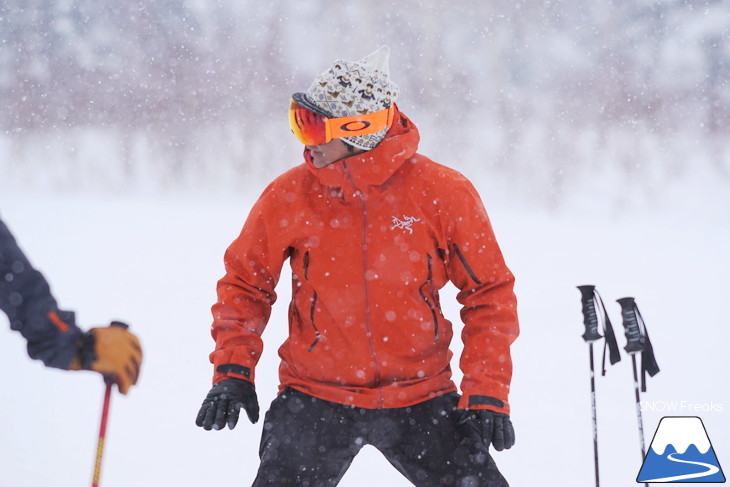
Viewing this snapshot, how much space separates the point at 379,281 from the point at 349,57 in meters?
10.2

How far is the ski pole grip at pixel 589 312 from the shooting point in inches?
96.0

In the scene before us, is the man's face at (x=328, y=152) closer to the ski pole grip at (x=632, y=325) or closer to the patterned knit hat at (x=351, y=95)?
the patterned knit hat at (x=351, y=95)

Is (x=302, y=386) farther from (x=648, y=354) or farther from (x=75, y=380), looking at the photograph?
(x=75, y=380)

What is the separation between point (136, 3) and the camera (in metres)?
11.6

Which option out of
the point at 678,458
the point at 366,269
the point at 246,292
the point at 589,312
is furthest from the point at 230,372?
the point at 678,458

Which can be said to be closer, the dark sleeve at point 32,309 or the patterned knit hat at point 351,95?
the dark sleeve at point 32,309

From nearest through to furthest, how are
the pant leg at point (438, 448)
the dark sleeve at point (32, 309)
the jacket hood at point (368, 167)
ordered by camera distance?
1. the dark sleeve at point (32, 309)
2. the pant leg at point (438, 448)
3. the jacket hood at point (368, 167)

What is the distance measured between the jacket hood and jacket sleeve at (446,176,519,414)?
21 cm

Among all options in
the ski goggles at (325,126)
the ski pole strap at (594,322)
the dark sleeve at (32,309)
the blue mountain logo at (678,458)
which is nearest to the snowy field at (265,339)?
the blue mountain logo at (678,458)

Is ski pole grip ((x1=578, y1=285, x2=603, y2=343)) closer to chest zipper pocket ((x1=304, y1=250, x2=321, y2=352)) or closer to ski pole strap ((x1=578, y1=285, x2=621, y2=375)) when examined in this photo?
ski pole strap ((x1=578, y1=285, x2=621, y2=375))

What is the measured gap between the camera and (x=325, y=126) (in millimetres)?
1844

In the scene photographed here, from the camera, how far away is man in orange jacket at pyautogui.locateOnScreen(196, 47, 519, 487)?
Result: 5.97 ft

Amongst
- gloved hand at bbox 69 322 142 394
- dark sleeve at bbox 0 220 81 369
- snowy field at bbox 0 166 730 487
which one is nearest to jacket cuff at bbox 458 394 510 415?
gloved hand at bbox 69 322 142 394

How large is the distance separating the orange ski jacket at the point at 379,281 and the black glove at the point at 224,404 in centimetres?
4
